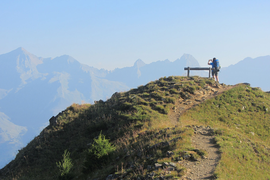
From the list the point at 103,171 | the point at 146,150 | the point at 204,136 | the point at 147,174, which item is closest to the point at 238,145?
the point at 204,136

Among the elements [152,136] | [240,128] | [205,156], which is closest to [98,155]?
[152,136]

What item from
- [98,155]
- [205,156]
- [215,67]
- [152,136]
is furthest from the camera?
[215,67]

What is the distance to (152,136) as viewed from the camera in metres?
12.1

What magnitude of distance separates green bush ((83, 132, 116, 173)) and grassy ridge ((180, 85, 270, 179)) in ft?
20.4

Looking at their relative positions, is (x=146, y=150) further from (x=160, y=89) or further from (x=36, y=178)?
(x=160, y=89)

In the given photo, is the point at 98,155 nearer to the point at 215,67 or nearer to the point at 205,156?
the point at 205,156

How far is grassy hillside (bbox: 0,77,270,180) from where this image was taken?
922 centimetres

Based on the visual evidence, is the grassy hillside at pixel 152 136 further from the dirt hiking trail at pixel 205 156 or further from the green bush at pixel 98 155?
the dirt hiking trail at pixel 205 156

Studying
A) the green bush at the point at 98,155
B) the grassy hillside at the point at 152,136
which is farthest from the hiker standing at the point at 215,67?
the green bush at the point at 98,155

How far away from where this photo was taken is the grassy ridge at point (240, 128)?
8.64 meters

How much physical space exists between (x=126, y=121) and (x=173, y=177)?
918 cm

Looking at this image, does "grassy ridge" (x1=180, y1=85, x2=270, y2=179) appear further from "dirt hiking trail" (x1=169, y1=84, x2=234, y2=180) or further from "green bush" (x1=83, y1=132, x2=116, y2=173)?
"green bush" (x1=83, y1=132, x2=116, y2=173)

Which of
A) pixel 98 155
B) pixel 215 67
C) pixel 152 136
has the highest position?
pixel 215 67

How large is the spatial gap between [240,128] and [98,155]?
12.6 metres
